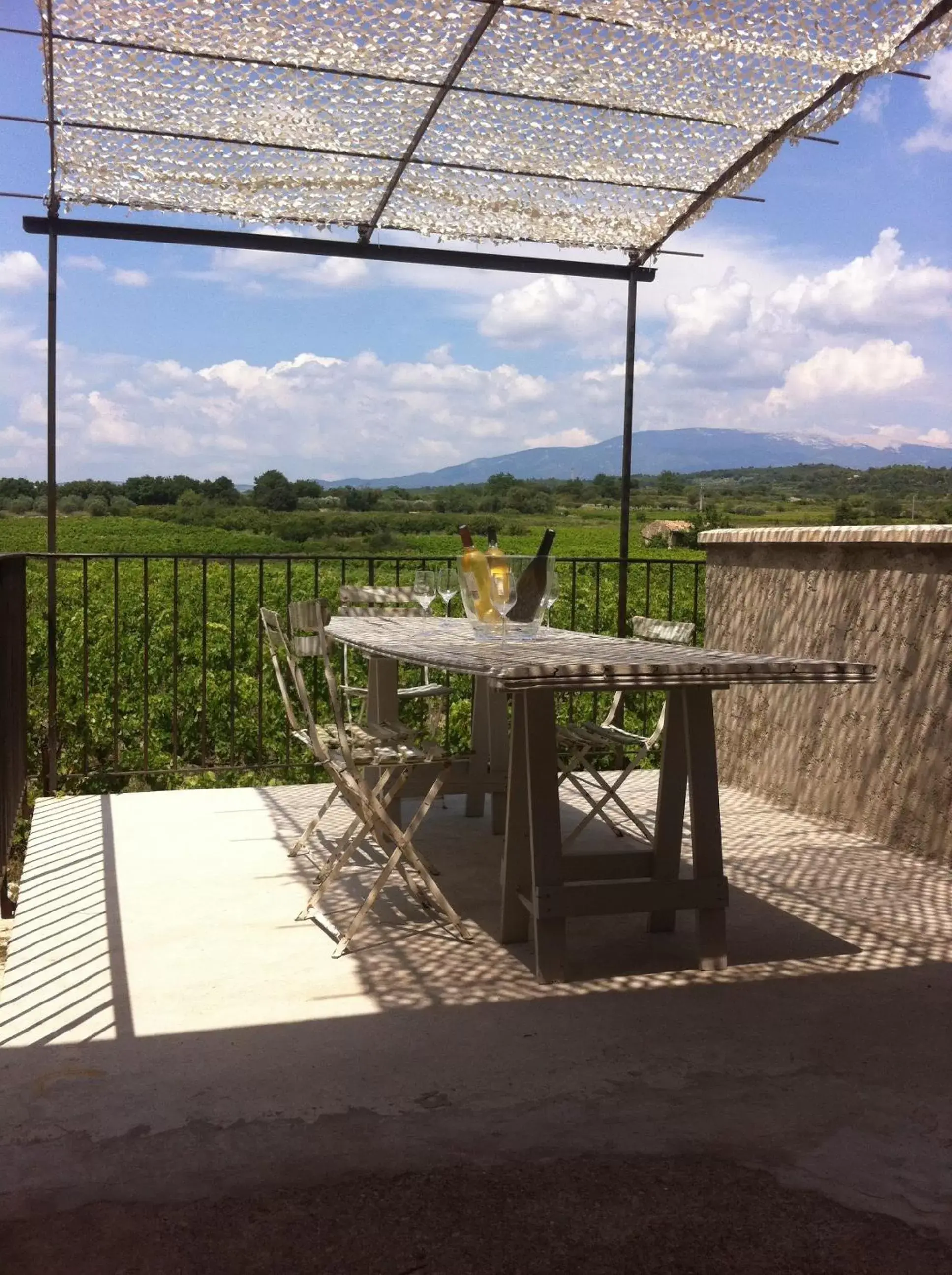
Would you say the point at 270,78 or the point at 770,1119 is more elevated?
the point at 270,78

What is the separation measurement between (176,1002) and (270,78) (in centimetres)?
282

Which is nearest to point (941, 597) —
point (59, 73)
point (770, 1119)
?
point (770, 1119)

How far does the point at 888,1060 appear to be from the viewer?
2186 mm

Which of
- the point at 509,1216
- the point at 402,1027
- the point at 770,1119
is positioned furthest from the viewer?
the point at 402,1027

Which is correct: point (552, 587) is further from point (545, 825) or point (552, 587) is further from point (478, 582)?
point (545, 825)

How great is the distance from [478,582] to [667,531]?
3469 cm

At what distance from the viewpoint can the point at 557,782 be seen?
104 inches

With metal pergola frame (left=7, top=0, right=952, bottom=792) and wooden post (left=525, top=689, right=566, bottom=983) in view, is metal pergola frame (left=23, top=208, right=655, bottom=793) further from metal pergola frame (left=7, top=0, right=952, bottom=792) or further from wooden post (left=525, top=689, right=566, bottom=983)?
wooden post (left=525, top=689, right=566, bottom=983)

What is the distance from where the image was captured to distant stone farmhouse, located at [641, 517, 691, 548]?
3588cm

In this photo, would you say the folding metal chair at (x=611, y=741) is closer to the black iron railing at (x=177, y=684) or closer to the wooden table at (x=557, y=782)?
the wooden table at (x=557, y=782)

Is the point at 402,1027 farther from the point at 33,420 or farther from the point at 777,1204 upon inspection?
the point at 33,420

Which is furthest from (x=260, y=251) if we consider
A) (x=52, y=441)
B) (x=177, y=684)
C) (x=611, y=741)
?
(x=177, y=684)

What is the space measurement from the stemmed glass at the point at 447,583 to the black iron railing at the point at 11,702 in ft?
4.49

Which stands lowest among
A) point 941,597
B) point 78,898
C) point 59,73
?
point 78,898
